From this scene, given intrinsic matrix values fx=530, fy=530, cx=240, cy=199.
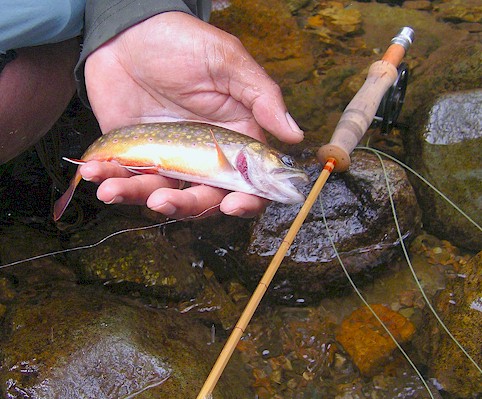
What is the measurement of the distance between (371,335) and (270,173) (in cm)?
148

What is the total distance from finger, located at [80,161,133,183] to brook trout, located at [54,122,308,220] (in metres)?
0.08

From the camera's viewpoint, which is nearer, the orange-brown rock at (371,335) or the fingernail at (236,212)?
the fingernail at (236,212)

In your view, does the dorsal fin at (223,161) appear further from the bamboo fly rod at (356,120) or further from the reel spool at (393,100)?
the reel spool at (393,100)

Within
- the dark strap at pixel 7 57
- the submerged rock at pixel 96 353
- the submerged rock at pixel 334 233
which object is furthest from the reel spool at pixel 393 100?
the dark strap at pixel 7 57

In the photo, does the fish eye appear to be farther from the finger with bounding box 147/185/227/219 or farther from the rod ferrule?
the rod ferrule

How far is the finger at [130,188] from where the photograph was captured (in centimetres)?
238

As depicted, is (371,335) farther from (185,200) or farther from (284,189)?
(185,200)

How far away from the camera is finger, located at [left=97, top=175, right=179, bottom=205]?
2381mm

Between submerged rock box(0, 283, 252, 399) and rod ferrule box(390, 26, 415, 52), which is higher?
rod ferrule box(390, 26, 415, 52)

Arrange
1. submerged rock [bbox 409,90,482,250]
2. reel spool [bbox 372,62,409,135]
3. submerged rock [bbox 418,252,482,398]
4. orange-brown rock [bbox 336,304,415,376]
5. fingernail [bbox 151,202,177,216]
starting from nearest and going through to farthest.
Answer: fingernail [bbox 151,202,177,216] → submerged rock [bbox 418,252,482,398] → orange-brown rock [bbox 336,304,415,376] → reel spool [bbox 372,62,409,135] → submerged rock [bbox 409,90,482,250]

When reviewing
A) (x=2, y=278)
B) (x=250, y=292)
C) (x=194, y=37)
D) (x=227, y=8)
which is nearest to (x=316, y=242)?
(x=250, y=292)

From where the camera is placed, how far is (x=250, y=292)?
3746mm

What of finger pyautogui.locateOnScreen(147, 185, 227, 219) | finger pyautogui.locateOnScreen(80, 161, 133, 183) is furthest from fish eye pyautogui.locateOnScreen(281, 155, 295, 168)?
finger pyautogui.locateOnScreen(80, 161, 133, 183)

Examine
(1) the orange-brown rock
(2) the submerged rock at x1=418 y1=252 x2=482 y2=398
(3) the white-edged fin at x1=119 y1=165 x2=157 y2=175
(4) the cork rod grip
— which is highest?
(4) the cork rod grip
